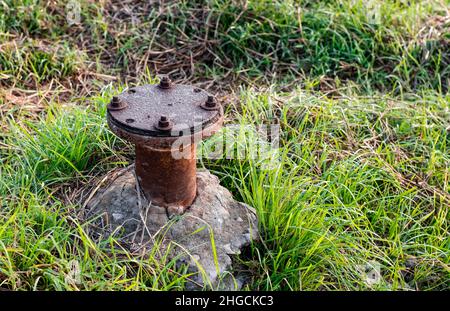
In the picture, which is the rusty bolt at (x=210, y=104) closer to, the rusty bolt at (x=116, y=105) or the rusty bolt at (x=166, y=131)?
the rusty bolt at (x=166, y=131)

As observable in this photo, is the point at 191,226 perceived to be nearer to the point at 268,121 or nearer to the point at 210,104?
the point at 210,104

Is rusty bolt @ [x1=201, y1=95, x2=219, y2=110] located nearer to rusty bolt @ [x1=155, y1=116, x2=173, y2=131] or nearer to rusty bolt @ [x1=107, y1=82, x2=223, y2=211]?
rusty bolt @ [x1=107, y1=82, x2=223, y2=211]

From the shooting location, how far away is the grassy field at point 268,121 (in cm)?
232

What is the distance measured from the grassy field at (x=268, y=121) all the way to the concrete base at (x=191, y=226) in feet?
0.24

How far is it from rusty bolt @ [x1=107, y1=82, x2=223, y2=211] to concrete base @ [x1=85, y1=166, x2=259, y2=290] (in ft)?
0.23

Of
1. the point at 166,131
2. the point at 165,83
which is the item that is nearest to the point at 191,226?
the point at 166,131

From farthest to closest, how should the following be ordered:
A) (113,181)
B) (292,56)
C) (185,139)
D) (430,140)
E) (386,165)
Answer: (292,56), (430,140), (386,165), (113,181), (185,139)

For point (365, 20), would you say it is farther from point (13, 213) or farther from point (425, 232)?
point (13, 213)

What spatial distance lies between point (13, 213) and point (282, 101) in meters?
1.62

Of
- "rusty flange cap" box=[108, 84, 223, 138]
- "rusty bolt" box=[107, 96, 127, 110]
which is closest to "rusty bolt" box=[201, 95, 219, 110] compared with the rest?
"rusty flange cap" box=[108, 84, 223, 138]

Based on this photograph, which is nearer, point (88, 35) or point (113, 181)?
point (113, 181)

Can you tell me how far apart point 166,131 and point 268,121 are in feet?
3.84
